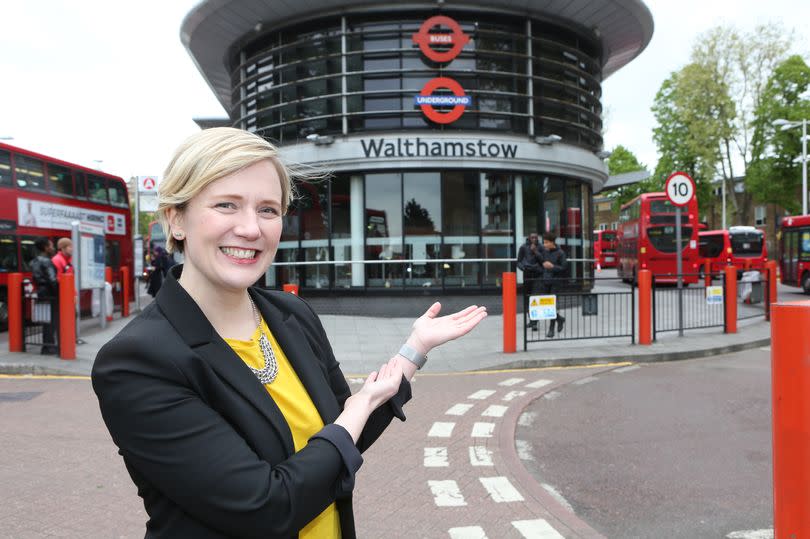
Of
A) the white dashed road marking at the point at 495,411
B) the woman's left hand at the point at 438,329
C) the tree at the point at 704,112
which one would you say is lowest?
the white dashed road marking at the point at 495,411

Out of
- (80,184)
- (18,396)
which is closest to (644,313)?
(18,396)

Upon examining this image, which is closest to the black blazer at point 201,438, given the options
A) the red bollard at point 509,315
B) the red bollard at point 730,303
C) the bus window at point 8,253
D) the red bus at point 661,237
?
the red bollard at point 509,315

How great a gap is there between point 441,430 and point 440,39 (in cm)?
1270

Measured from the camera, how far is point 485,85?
16578 millimetres

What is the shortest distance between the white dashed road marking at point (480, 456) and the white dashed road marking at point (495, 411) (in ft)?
3.72

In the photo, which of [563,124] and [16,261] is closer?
[16,261]

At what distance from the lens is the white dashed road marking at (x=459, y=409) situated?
254 inches

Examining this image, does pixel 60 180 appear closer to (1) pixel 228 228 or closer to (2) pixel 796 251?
(1) pixel 228 228

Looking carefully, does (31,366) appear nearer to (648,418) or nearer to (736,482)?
(648,418)

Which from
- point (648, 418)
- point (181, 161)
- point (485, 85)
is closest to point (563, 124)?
point (485, 85)

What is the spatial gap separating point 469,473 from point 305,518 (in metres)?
3.47

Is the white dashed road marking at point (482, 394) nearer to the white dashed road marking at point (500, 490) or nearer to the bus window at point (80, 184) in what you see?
the white dashed road marking at point (500, 490)

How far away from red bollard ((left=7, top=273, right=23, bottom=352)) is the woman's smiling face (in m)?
10.6

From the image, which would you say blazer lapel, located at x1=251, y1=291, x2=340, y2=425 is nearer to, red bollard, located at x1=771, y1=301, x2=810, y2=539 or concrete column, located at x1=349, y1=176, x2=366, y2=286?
red bollard, located at x1=771, y1=301, x2=810, y2=539
